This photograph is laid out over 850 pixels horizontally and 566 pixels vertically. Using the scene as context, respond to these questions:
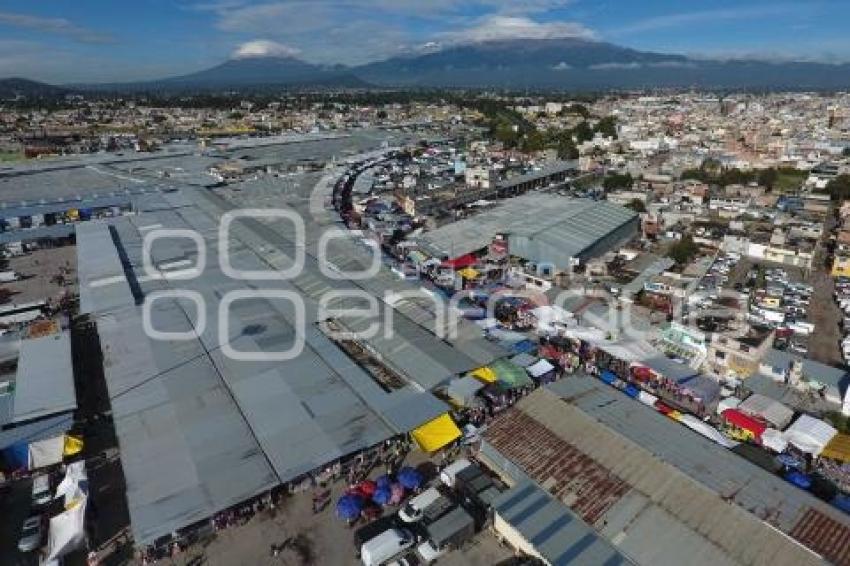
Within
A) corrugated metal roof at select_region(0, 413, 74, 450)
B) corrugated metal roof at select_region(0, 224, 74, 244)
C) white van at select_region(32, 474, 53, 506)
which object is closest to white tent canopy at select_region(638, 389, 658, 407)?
white van at select_region(32, 474, 53, 506)

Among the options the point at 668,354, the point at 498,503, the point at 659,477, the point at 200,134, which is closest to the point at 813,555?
the point at 659,477

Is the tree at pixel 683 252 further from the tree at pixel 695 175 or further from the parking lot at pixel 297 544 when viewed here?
the parking lot at pixel 297 544

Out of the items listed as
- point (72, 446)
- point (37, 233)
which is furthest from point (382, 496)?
point (37, 233)

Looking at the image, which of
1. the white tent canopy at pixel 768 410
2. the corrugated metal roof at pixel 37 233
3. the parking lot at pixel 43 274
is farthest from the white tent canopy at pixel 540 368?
the corrugated metal roof at pixel 37 233

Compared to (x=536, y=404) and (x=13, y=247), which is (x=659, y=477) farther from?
(x=13, y=247)

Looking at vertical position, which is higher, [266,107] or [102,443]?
[266,107]

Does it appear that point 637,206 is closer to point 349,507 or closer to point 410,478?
point 410,478
